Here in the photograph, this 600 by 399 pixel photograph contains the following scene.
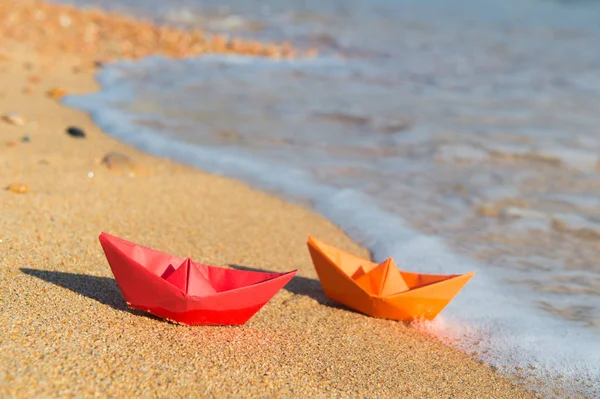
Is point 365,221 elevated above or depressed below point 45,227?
below

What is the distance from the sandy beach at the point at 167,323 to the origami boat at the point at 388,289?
77 mm

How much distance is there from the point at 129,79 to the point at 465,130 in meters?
4.48

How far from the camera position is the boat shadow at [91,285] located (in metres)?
2.73

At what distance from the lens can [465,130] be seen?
7250mm

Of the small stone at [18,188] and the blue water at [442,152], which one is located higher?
the small stone at [18,188]

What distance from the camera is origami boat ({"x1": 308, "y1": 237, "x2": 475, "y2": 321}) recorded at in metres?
3.05

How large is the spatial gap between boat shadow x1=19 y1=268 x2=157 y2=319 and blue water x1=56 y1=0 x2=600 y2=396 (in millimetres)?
1471

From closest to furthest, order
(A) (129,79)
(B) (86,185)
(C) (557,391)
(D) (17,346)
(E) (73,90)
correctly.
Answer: (D) (17,346) → (C) (557,391) → (B) (86,185) → (E) (73,90) → (A) (129,79)

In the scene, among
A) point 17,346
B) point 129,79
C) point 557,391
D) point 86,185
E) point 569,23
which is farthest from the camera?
point 569,23

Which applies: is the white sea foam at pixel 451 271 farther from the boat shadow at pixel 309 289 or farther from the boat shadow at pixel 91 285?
the boat shadow at pixel 91 285

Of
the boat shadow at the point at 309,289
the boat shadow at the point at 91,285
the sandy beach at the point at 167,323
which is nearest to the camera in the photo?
the sandy beach at the point at 167,323

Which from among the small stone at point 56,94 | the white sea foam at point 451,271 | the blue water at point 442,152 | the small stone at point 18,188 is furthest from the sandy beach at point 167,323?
the small stone at point 56,94

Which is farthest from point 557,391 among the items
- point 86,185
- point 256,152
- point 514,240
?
point 256,152

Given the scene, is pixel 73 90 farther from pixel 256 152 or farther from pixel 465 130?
pixel 465 130
